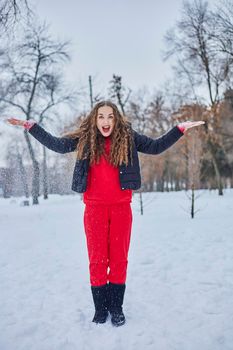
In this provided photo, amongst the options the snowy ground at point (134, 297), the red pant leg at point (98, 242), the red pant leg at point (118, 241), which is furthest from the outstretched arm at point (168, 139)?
the snowy ground at point (134, 297)

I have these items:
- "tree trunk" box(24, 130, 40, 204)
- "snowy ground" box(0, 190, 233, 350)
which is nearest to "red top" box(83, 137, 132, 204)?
"snowy ground" box(0, 190, 233, 350)

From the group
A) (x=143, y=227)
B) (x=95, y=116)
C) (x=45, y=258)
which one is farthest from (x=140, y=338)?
(x=143, y=227)

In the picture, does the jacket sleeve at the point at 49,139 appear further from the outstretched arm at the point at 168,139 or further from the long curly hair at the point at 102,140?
the outstretched arm at the point at 168,139

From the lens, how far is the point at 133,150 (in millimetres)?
2695

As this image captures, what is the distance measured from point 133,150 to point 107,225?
26.6 inches

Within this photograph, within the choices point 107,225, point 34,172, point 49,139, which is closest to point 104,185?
point 107,225

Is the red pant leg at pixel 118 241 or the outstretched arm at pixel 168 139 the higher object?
the outstretched arm at pixel 168 139

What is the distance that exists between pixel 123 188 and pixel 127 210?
21 cm

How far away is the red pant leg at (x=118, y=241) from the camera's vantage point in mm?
2584

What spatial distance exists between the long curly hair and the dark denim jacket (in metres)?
0.06

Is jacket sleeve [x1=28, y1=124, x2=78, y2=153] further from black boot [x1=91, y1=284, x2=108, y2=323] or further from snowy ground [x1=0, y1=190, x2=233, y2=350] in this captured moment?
snowy ground [x1=0, y1=190, x2=233, y2=350]

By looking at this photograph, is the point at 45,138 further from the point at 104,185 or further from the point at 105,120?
the point at 104,185

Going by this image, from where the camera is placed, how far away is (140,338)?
2248mm

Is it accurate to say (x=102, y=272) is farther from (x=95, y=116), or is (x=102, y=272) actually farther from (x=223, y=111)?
(x=223, y=111)
